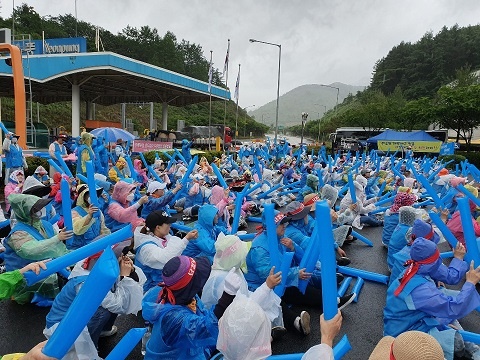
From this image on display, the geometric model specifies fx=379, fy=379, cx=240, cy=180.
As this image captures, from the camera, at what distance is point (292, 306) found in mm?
4570

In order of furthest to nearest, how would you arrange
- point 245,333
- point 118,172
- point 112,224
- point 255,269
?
1. point 118,172
2. point 112,224
3. point 255,269
4. point 245,333

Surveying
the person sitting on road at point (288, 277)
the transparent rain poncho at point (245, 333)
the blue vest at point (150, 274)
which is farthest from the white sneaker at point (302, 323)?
the transparent rain poncho at point (245, 333)

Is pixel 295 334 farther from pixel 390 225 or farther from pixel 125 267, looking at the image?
pixel 390 225

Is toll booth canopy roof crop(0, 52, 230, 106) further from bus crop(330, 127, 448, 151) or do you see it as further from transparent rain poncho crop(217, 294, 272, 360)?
transparent rain poncho crop(217, 294, 272, 360)

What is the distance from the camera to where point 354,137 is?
34.4 m

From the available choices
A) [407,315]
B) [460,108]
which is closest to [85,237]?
[407,315]

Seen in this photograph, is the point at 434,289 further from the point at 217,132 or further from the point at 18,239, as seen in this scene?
the point at 217,132

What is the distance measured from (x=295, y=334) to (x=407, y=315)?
1.26 meters

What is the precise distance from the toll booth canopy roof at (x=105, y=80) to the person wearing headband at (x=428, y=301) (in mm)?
19119

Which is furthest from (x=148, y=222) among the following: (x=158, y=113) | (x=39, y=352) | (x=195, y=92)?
(x=158, y=113)

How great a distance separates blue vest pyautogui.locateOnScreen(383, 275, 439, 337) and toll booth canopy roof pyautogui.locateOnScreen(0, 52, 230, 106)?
752 inches

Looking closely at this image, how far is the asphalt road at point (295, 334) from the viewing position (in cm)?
379

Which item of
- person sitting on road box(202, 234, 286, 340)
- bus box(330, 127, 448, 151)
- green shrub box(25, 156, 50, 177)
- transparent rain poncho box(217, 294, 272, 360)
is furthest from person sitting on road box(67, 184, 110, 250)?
bus box(330, 127, 448, 151)

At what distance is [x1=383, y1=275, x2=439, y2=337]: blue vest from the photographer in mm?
3162
